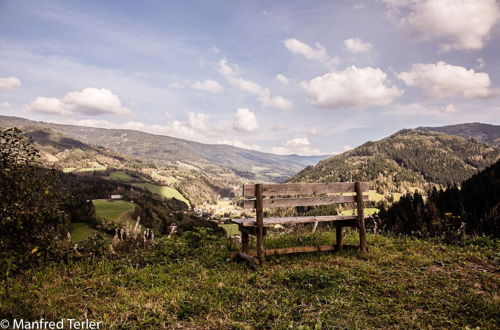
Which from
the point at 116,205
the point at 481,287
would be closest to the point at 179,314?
the point at 481,287

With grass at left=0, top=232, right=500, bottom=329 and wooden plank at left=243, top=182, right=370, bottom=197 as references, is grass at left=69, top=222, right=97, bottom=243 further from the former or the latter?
wooden plank at left=243, top=182, right=370, bottom=197

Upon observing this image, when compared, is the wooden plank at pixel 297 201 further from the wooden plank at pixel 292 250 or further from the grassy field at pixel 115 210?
the grassy field at pixel 115 210

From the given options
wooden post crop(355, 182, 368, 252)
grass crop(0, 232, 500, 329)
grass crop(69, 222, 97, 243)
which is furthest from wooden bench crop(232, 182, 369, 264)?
grass crop(69, 222, 97, 243)

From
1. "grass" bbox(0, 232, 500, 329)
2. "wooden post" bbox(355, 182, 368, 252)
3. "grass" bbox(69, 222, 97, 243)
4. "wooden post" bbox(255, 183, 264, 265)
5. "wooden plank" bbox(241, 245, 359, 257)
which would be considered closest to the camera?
"grass" bbox(0, 232, 500, 329)

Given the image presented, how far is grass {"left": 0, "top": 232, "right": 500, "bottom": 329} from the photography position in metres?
4.57

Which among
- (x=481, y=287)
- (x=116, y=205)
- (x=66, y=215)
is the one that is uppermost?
(x=66, y=215)

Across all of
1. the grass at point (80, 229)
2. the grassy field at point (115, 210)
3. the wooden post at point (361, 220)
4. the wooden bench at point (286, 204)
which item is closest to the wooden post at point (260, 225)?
the wooden bench at point (286, 204)

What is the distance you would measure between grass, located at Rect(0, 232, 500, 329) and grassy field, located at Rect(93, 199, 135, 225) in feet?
268

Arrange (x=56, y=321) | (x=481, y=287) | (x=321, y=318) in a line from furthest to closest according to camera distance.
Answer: (x=481, y=287)
(x=321, y=318)
(x=56, y=321)

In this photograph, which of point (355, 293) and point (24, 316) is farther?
point (355, 293)

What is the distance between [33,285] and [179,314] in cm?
335

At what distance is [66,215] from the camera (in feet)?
21.6

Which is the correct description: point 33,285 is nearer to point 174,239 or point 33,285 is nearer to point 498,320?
point 174,239

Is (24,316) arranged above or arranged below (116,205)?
above
